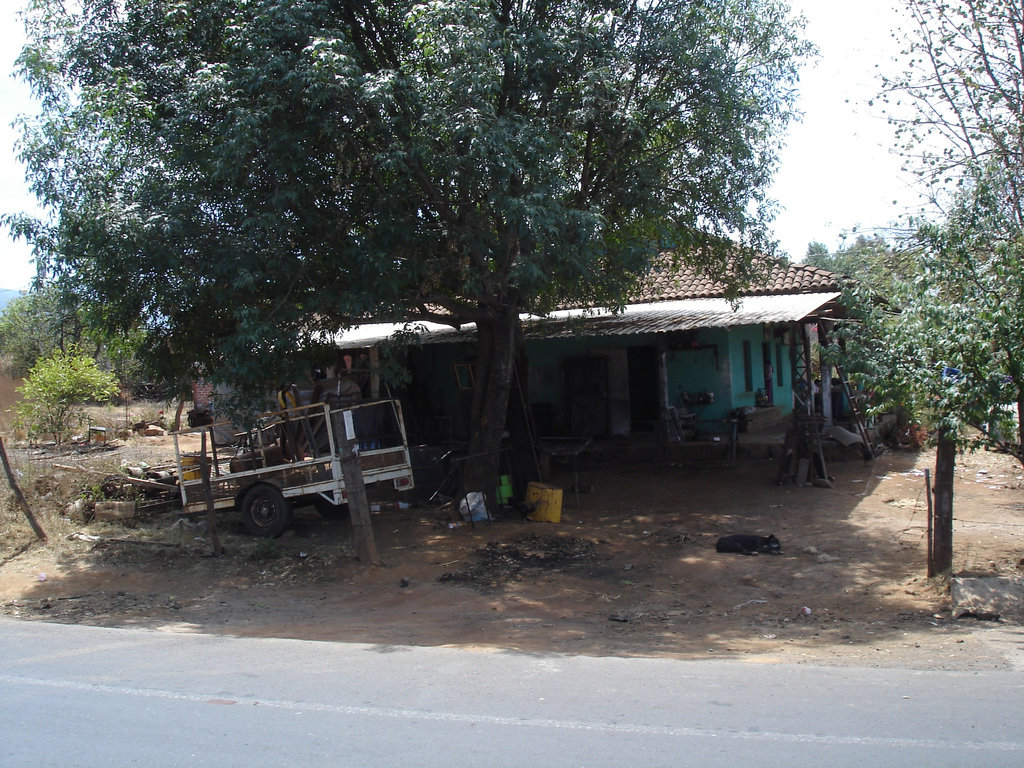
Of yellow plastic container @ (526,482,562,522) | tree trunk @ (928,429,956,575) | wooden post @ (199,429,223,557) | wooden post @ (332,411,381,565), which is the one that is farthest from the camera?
yellow plastic container @ (526,482,562,522)

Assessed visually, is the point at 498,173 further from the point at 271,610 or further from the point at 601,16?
the point at 271,610

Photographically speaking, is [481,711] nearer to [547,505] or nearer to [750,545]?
[750,545]

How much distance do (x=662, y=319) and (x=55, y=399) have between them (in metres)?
12.2

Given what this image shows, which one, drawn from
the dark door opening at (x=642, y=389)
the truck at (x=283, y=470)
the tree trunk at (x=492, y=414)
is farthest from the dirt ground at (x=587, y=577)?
the dark door opening at (x=642, y=389)

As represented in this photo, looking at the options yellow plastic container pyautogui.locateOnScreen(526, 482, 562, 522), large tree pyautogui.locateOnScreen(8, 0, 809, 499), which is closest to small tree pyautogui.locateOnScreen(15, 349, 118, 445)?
large tree pyautogui.locateOnScreen(8, 0, 809, 499)

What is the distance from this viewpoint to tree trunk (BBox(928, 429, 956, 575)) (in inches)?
317

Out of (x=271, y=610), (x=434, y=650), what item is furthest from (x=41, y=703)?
(x=271, y=610)

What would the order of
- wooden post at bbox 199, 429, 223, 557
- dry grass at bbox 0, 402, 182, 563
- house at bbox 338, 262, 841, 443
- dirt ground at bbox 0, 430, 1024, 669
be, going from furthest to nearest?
house at bbox 338, 262, 841, 443 → dry grass at bbox 0, 402, 182, 563 → wooden post at bbox 199, 429, 223, 557 → dirt ground at bbox 0, 430, 1024, 669

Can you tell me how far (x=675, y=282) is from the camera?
17.7 metres

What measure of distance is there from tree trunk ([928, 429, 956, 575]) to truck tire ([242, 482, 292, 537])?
812 centimetres

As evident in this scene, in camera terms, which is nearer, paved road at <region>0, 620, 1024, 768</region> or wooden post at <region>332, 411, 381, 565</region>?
paved road at <region>0, 620, 1024, 768</region>

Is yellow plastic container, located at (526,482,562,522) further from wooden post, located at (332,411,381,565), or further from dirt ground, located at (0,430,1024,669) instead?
wooden post, located at (332,411,381,565)

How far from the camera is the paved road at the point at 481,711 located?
4.05m

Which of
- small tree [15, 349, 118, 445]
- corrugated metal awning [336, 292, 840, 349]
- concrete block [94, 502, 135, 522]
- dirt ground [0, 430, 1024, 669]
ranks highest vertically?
corrugated metal awning [336, 292, 840, 349]
